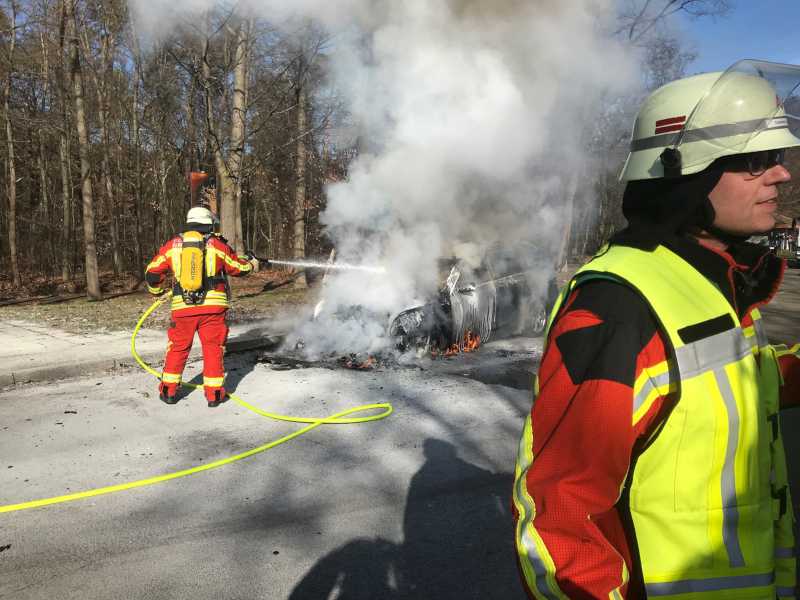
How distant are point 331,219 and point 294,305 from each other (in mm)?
4199

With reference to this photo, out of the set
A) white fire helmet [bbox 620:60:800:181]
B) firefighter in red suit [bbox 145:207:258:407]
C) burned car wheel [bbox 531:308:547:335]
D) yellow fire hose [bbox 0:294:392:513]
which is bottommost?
yellow fire hose [bbox 0:294:392:513]

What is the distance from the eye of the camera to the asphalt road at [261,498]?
280 cm

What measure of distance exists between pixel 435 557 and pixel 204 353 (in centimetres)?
359

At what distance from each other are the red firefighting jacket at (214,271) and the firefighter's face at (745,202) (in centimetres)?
524

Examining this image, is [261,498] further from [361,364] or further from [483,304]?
[483,304]

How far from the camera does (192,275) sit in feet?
18.5

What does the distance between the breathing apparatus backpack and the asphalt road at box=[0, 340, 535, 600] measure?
3.82 ft

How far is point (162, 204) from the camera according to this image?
21422 millimetres

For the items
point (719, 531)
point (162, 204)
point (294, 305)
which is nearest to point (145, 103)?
point (162, 204)

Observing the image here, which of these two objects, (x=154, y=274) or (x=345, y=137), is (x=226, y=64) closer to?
(x=345, y=137)

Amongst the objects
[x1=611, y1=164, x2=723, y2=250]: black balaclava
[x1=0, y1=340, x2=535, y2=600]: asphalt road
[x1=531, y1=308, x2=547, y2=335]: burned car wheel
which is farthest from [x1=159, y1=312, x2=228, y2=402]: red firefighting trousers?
[x1=531, y1=308, x2=547, y2=335]: burned car wheel

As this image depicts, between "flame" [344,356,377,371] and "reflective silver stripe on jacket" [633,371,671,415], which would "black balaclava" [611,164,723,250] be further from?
"flame" [344,356,377,371]

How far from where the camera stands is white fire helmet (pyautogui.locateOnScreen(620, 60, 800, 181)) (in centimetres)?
131

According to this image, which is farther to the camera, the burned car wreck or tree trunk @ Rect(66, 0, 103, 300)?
tree trunk @ Rect(66, 0, 103, 300)
